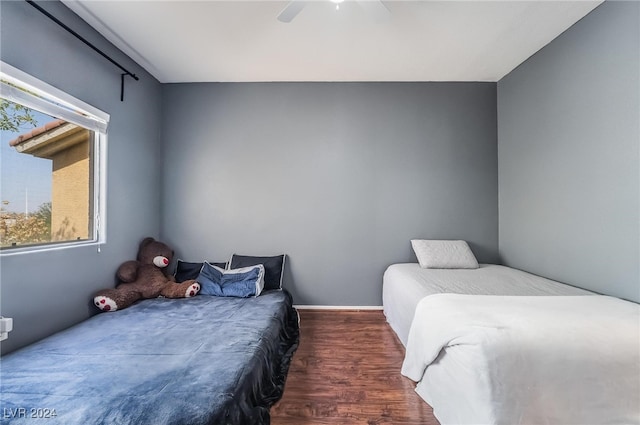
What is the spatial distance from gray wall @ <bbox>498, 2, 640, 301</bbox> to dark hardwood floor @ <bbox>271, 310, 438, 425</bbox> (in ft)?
5.31

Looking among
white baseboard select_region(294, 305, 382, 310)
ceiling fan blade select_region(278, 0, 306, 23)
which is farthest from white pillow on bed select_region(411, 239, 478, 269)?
ceiling fan blade select_region(278, 0, 306, 23)

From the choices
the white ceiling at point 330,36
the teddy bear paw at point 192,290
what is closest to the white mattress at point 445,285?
the teddy bear paw at point 192,290

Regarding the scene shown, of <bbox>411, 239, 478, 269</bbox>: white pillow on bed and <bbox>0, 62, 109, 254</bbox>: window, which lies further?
<bbox>411, 239, 478, 269</bbox>: white pillow on bed

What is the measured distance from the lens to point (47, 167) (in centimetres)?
192

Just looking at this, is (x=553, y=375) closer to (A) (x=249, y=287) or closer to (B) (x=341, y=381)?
(B) (x=341, y=381)

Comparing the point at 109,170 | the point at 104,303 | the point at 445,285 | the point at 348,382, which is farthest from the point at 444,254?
the point at 109,170

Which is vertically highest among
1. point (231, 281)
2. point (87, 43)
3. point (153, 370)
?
point (87, 43)

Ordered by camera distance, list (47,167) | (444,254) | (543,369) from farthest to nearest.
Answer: (444,254), (47,167), (543,369)

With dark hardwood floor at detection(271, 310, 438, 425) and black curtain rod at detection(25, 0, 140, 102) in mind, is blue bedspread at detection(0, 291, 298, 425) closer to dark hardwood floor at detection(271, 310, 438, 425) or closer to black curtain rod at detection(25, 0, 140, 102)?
dark hardwood floor at detection(271, 310, 438, 425)

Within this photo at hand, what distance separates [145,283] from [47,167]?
1229 mm

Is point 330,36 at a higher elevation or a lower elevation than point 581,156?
higher

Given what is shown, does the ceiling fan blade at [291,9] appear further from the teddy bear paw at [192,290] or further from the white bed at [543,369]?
the teddy bear paw at [192,290]

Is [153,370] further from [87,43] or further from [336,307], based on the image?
[87,43]

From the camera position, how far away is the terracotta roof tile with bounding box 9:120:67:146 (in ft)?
5.60
